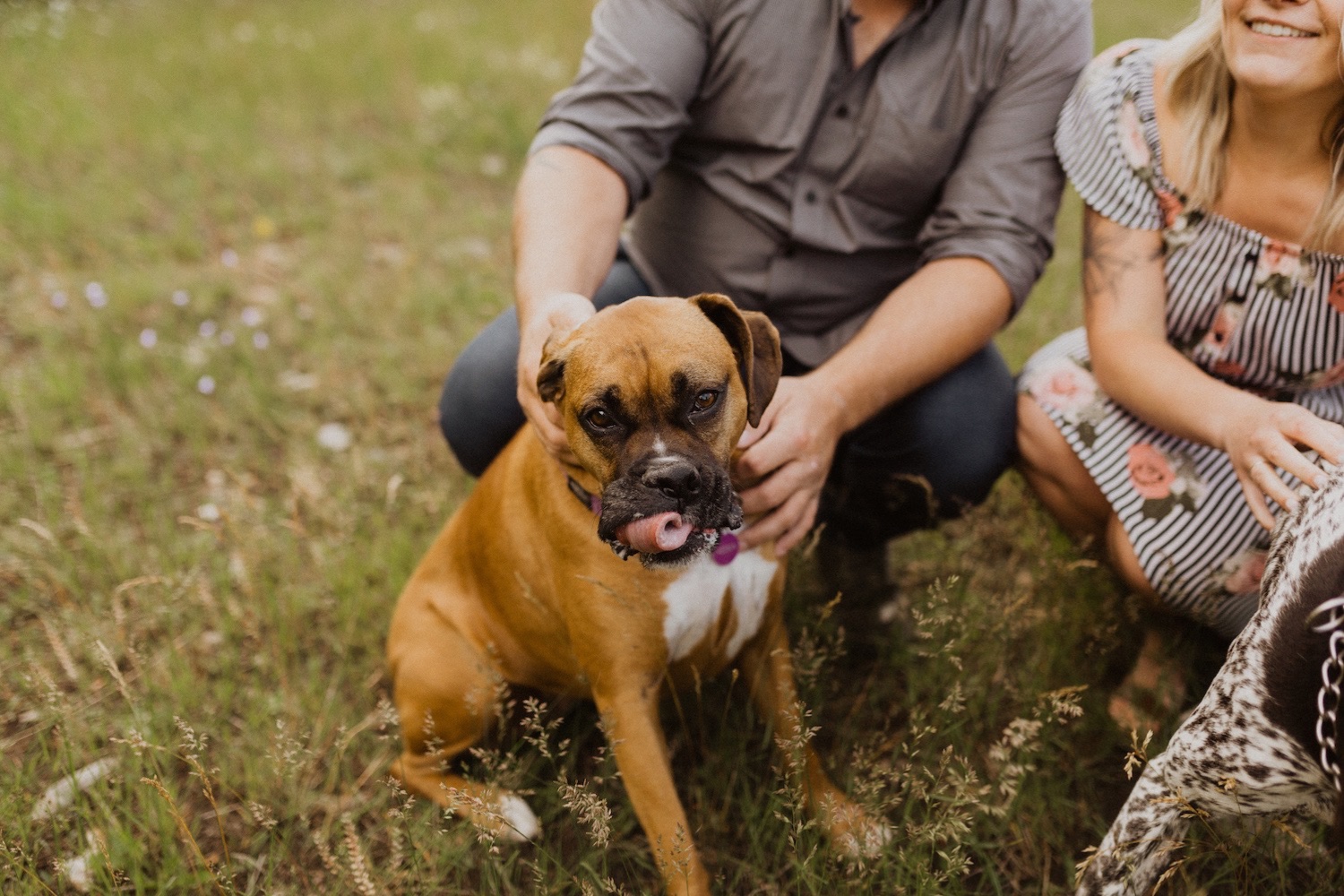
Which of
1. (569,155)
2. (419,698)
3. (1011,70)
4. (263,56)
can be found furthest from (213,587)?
(263,56)

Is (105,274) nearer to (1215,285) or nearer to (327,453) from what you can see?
(327,453)

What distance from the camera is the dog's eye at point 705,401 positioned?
7.57 feet

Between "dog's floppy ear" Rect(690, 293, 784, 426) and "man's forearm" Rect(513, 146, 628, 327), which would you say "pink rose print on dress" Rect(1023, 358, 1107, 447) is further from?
"man's forearm" Rect(513, 146, 628, 327)

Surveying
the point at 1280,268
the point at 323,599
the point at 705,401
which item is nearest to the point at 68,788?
the point at 323,599

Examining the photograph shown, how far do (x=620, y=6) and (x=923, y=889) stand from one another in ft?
8.97

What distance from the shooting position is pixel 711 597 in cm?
257

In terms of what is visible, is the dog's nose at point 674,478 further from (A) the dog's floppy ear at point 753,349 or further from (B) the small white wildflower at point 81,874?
(B) the small white wildflower at point 81,874

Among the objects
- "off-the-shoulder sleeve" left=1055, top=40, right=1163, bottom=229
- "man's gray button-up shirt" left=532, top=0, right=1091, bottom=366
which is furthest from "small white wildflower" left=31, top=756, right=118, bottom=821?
"off-the-shoulder sleeve" left=1055, top=40, right=1163, bottom=229

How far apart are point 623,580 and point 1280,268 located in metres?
2.00

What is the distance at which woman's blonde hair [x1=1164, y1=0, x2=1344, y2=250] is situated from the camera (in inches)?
105

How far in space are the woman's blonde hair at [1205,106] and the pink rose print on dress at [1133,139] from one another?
99mm

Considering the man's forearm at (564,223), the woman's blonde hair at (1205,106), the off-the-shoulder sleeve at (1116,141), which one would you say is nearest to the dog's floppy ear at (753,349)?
the man's forearm at (564,223)

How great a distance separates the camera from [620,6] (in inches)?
127

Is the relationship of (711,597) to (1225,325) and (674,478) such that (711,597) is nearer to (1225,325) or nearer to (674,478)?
(674,478)
